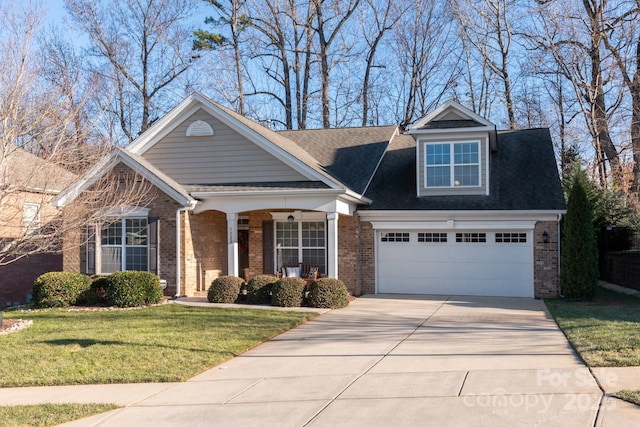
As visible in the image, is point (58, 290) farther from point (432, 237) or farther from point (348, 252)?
point (432, 237)

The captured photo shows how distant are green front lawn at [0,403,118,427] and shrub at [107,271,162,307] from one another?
8.64 meters

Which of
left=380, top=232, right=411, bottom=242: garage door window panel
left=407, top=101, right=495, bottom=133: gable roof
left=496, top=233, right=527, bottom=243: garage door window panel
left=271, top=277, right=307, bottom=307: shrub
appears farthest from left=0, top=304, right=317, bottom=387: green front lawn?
left=407, top=101, right=495, bottom=133: gable roof

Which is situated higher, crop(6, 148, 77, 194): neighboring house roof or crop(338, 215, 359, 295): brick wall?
crop(6, 148, 77, 194): neighboring house roof

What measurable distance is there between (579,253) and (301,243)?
8198mm

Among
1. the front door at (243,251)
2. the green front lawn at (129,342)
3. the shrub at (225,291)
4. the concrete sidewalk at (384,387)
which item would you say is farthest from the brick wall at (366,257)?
the concrete sidewalk at (384,387)

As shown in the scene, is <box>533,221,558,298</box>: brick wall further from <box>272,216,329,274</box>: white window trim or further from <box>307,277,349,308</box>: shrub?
<box>272,216,329,274</box>: white window trim

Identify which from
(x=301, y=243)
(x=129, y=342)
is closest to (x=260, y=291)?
(x=301, y=243)

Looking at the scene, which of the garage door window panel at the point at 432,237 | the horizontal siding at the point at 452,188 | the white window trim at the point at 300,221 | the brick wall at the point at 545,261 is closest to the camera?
the brick wall at the point at 545,261

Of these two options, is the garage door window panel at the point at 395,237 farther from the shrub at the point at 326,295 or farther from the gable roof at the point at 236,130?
the shrub at the point at 326,295

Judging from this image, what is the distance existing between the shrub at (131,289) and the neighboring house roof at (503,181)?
7.01 metres

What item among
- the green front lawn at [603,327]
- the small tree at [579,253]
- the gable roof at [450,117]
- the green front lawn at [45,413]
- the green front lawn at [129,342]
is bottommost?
the green front lawn at [45,413]

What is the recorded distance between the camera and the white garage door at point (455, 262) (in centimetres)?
1772

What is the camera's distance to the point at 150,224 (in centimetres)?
1777

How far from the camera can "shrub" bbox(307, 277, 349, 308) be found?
1552cm
